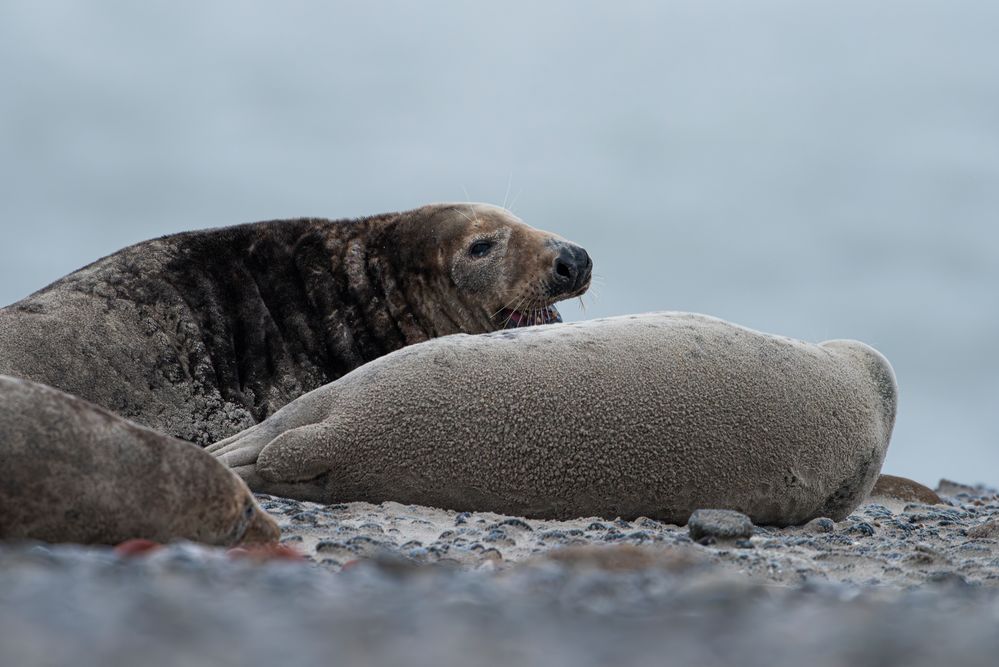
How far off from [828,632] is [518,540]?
107 inches

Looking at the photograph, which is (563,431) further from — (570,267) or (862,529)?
(570,267)

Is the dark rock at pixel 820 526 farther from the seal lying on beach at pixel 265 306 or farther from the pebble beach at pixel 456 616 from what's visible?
the seal lying on beach at pixel 265 306

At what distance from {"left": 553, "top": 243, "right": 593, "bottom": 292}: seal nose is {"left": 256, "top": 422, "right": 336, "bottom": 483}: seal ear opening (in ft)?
11.0

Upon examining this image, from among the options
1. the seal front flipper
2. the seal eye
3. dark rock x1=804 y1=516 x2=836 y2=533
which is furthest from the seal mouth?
dark rock x1=804 y1=516 x2=836 y2=533

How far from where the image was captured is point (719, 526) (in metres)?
4.57

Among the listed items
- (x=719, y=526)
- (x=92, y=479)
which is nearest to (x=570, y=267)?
(x=719, y=526)

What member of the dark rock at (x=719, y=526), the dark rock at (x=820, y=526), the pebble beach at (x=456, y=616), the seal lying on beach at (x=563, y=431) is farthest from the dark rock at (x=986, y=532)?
the pebble beach at (x=456, y=616)

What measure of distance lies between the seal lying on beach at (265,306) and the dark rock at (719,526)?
3.61 meters

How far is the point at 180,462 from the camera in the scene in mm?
3787

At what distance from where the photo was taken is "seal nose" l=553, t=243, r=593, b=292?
824 cm

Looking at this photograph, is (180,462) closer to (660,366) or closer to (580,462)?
(580,462)

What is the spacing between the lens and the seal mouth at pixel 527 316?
8.38 m

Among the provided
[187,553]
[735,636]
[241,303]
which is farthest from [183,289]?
[735,636]

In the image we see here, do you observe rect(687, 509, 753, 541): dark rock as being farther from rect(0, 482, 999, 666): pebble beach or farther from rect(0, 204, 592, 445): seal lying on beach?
rect(0, 204, 592, 445): seal lying on beach
